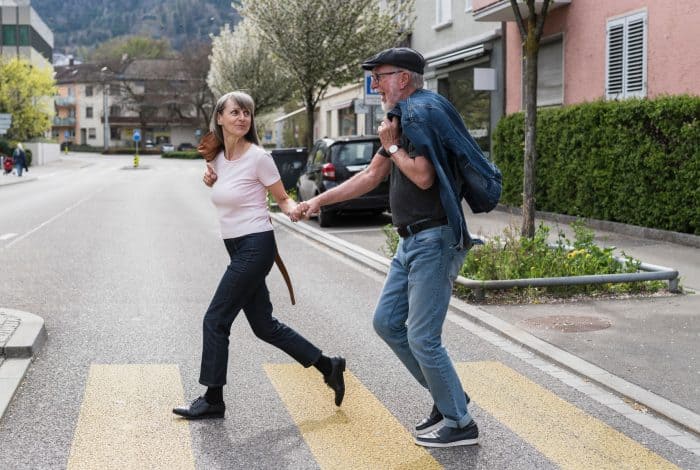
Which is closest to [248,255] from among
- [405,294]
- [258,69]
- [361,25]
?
[405,294]

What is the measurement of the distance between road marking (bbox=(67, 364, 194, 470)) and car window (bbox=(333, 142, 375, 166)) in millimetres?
12098

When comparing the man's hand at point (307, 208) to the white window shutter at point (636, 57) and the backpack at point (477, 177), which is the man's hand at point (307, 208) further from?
the white window shutter at point (636, 57)

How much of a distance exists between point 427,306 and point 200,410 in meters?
1.44

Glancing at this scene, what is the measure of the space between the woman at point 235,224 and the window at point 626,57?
1311 centimetres

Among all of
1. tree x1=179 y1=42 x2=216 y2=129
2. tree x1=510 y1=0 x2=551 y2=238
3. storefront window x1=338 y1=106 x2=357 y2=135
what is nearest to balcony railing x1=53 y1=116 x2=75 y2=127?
tree x1=179 y1=42 x2=216 y2=129

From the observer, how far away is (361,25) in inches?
1015

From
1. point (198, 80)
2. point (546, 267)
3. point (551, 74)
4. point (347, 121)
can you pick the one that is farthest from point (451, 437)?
point (198, 80)

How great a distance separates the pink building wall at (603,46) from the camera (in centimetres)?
1576

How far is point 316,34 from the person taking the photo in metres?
24.7

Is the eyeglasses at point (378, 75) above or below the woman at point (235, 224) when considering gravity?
above

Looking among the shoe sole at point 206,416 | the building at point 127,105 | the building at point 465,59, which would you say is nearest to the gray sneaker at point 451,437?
the shoe sole at point 206,416

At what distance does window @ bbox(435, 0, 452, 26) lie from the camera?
90.9ft

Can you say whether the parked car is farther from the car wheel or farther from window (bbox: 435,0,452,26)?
the car wheel

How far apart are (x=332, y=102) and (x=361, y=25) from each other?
20.6 meters
